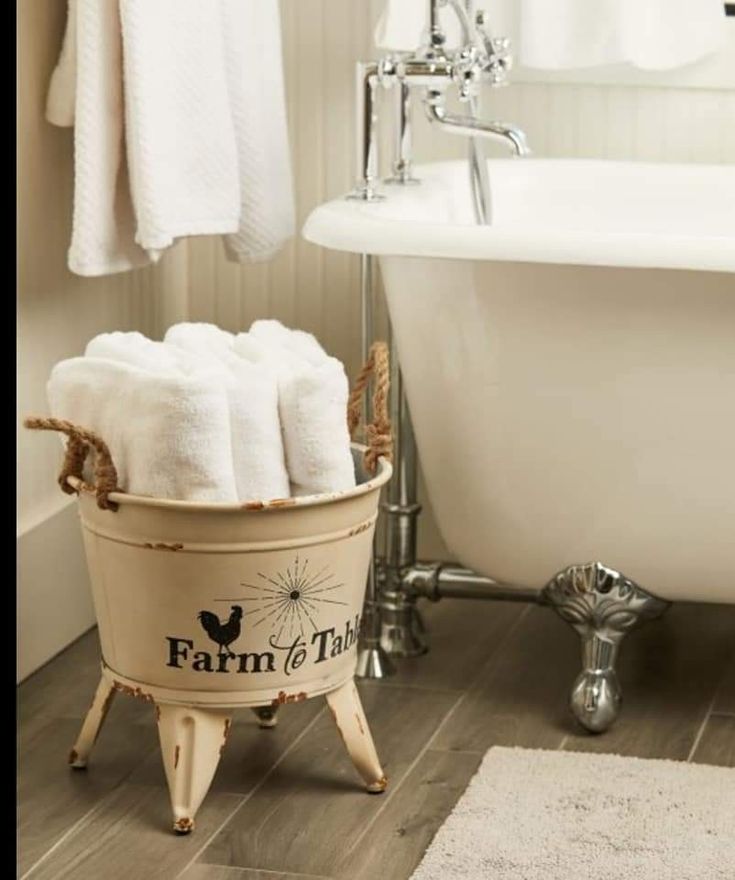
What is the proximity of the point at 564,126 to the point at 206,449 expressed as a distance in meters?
1.14

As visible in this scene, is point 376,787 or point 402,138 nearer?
point 376,787

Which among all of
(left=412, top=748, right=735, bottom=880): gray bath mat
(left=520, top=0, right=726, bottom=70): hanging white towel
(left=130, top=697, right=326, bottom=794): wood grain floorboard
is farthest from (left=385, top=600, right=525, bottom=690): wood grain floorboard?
(left=520, top=0, right=726, bottom=70): hanging white towel

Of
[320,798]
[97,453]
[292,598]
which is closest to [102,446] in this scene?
[97,453]

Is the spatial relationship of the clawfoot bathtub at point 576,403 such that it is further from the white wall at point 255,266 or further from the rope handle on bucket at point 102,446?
the white wall at point 255,266

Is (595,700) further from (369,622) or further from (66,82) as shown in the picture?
(66,82)

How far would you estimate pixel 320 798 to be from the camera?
1666mm

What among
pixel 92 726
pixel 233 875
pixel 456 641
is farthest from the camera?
pixel 456 641

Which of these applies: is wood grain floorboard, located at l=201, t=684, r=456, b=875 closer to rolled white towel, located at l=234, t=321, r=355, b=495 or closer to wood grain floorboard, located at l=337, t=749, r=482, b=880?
wood grain floorboard, located at l=337, t=749, r=482, b=880

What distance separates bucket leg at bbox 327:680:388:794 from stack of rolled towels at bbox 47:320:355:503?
25cm

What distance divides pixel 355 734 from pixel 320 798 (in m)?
0.09

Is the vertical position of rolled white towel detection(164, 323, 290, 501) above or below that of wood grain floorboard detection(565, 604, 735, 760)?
above

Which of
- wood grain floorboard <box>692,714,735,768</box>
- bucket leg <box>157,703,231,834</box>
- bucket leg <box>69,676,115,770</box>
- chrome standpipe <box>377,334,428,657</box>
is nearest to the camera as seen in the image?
bucket leg <box>157,703,231,834</box>

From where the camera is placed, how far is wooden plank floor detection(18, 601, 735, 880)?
60.2 inches

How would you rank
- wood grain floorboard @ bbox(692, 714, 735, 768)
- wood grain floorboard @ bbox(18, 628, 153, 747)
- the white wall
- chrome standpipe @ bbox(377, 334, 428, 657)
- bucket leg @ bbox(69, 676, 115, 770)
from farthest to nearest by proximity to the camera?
chrome standpipe @ bbox(377, 334, 428, 657), the white wall, wood grain floorboard @ bbox(18, 628, 153, 747), wood grain floorboard @ bbox(692, 714, 735, 768), bucket leg @ bbox(69, 676, 115, 770)
